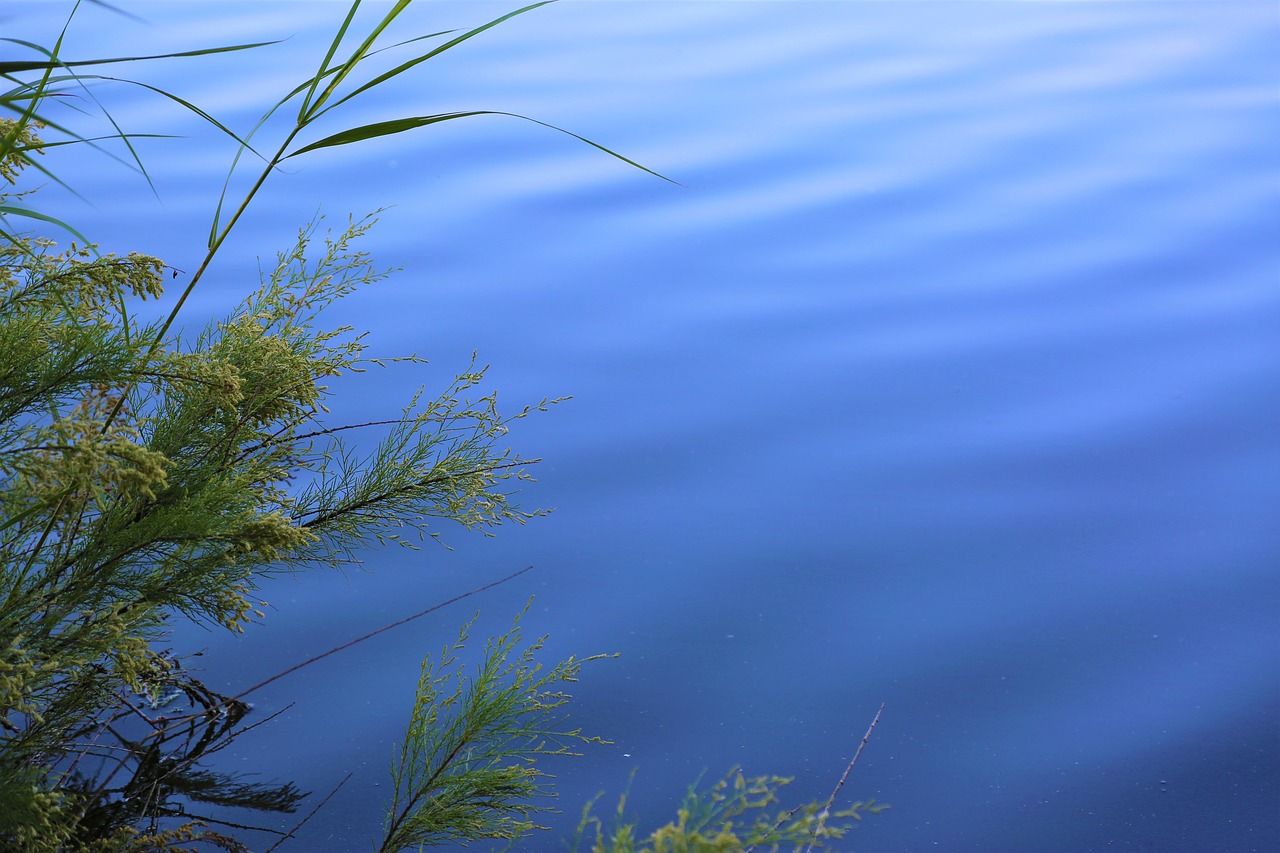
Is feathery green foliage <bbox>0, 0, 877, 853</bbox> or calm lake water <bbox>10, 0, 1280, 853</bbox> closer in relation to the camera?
feathery green foliage <bbox>0, 0, 877, 853</bbox>

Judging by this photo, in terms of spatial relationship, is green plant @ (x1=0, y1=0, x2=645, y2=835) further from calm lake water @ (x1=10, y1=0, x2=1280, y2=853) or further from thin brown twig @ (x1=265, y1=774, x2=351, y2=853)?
calm lake water @ (x1=10, y1=0, x2=1280, y2=853)

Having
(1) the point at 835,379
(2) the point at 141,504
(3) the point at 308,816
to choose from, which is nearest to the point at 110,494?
(2) the point at 141,504

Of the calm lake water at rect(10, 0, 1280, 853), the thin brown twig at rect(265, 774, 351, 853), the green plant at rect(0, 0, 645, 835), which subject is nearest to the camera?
the green plant at rect(0, 0, 645, 835)

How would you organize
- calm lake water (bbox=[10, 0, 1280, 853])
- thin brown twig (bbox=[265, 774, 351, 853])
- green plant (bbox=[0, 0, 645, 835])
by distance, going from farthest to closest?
calm lake water (bbox=[10, 0, 1280, 853]) < thin brown twig (bbox=[265, 774, 351, 853]) < green plant (bbox=[0, 0, 645, 835])

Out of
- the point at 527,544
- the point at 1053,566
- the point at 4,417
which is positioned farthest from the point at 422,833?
the point at 1053,566

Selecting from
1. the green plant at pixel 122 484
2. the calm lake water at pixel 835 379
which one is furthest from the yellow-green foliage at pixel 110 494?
the calm lake water at pixel 835 379

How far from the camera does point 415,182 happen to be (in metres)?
3.13

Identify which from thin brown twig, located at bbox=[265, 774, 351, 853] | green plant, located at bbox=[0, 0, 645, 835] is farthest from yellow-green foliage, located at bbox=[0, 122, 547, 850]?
thin brown twig, located at bbox=[265, 774, 351, 853]

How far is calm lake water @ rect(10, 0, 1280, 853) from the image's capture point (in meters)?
1.50

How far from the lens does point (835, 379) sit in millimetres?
2361

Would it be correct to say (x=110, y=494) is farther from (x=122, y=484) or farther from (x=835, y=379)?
(x=835, y=379)

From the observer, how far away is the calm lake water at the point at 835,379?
4.91 ft

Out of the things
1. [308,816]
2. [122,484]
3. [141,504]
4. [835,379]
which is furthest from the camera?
[835,379]

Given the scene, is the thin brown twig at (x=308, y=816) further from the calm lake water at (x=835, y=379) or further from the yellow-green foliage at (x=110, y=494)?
the yellow-green foliage at (x=110, y=494)
